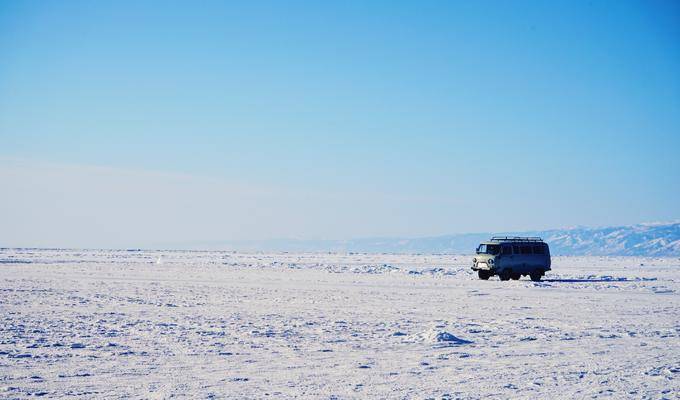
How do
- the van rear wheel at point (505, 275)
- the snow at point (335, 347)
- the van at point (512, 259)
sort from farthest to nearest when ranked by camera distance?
the van rear wheel at point (505, 275), the van at point (512, 259), the snow at point (335, 347)

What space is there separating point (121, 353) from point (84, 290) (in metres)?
16.3

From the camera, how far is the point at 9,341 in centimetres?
1314

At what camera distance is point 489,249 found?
37156 mm

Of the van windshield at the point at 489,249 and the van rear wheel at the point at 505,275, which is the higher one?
the van windshield at the point at 489,249

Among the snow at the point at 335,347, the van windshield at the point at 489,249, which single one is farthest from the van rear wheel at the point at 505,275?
the snow at the point at 335,347

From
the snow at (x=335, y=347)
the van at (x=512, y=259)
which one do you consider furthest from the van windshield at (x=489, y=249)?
the snow at (x=335, y=347)

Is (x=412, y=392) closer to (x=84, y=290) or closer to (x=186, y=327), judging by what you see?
(x=186, y=327)

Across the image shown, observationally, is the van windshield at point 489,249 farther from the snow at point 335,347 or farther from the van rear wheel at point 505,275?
the snow at point 335,347

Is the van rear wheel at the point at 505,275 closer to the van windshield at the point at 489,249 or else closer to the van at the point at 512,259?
the van at the point at 512,259

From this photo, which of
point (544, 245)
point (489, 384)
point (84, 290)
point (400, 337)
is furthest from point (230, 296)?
point (544, 245)

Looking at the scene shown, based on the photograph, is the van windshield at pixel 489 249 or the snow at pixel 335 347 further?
the van windshield at pixel 489 249

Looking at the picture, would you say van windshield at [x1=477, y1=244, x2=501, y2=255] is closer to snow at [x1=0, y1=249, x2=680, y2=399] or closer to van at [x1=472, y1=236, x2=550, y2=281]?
van at [x1=472, y1=236, x2=550, y2=281]

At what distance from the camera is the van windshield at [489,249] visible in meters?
36.6

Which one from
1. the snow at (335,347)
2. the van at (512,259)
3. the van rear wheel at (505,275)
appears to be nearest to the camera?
the snow at (335,347)
